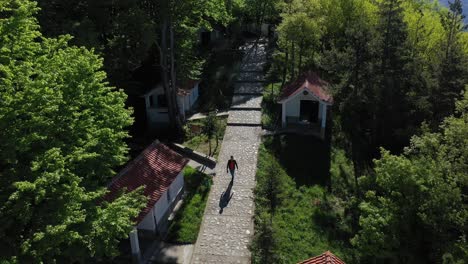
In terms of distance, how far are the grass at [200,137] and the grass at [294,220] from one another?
3.97 meters

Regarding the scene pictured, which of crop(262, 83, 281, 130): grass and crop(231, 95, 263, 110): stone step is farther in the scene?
crop(231, 95, 263, 110): stone step

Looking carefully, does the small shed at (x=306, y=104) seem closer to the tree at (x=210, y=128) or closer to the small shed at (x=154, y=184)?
the tree at (x=210, y=128)

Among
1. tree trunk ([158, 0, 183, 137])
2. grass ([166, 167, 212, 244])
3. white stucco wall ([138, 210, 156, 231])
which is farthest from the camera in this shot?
tree trunk ([158, 0, 183, 137])

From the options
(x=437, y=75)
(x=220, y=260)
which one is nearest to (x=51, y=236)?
(x=220, y=260)

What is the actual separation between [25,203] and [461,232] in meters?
14.6

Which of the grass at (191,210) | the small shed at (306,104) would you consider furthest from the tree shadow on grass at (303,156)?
the grass at (191,210)

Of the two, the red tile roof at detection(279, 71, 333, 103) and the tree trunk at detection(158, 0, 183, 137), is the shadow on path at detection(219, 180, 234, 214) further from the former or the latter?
the red tile roof at detection(279, 71, 333, 103)

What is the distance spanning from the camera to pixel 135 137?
3259 cm

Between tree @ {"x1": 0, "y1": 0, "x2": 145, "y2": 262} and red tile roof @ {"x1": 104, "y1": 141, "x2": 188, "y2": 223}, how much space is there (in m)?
4.35

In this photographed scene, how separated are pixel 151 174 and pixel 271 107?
1439cm

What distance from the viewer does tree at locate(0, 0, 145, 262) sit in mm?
13344

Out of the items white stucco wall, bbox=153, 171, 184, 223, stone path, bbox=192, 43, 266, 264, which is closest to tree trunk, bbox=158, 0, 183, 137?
stone path, bbox=192, 43, 266, 264

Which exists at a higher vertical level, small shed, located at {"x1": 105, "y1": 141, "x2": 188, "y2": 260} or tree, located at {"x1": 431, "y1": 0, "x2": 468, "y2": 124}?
A: tree, located at {"x1": 431, "y1": 0, "x2": 468, "y2": 124}

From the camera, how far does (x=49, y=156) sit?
13766 millimetres
